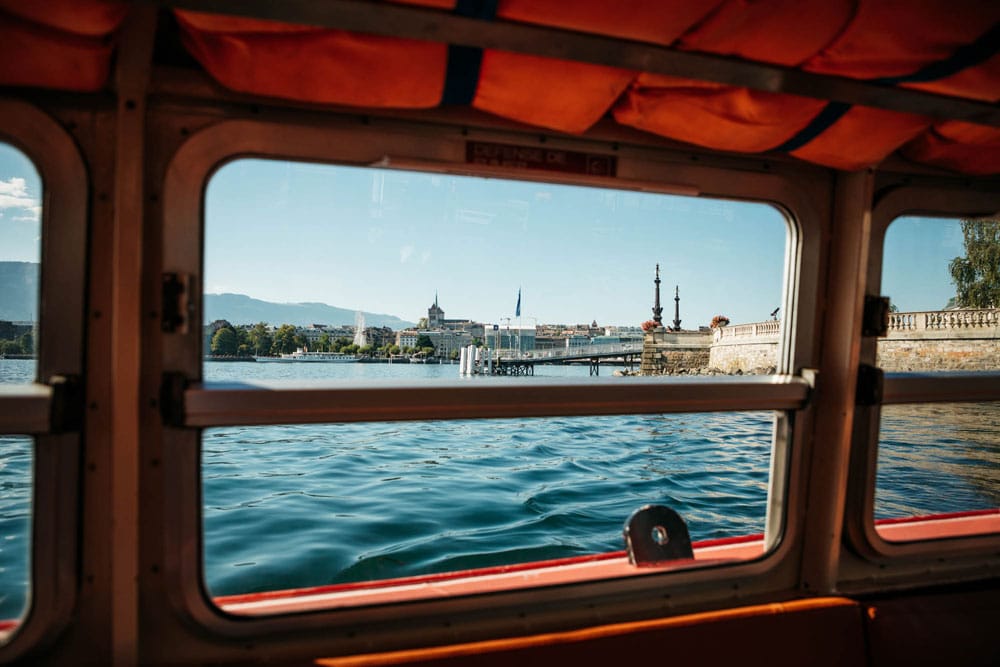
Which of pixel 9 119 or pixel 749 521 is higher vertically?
pixel 9 119

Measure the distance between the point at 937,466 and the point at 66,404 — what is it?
15.8 metres

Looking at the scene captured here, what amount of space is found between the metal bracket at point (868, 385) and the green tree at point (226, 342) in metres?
1.79

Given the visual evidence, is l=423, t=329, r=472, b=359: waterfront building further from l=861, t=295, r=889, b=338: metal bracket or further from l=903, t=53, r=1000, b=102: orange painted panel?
l=903, t=53, r=1000, b=102: orange painted panel

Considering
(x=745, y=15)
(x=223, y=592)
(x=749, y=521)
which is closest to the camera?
(x=745, y=15)

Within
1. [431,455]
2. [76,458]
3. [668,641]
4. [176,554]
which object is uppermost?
[76,458]

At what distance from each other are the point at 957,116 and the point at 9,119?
1.95 m

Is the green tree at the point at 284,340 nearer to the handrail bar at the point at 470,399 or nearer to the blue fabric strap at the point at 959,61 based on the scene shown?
the handrail bar at the point at 470,399

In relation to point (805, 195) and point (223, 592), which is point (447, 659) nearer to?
point (805, 195)

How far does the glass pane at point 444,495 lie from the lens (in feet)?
23.8

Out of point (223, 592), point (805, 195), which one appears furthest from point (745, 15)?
point (223, 592)

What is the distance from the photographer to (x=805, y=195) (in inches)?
72.2

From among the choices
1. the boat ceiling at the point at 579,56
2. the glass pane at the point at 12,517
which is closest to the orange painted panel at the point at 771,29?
the boat ceiling at the point at 579,56

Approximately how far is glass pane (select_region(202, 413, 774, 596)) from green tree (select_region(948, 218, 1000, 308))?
6.42 meters

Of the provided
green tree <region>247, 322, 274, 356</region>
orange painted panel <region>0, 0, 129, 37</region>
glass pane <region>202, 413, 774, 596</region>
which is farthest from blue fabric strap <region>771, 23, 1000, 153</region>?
glass pane <region>202, 413, 774, 596</region>
